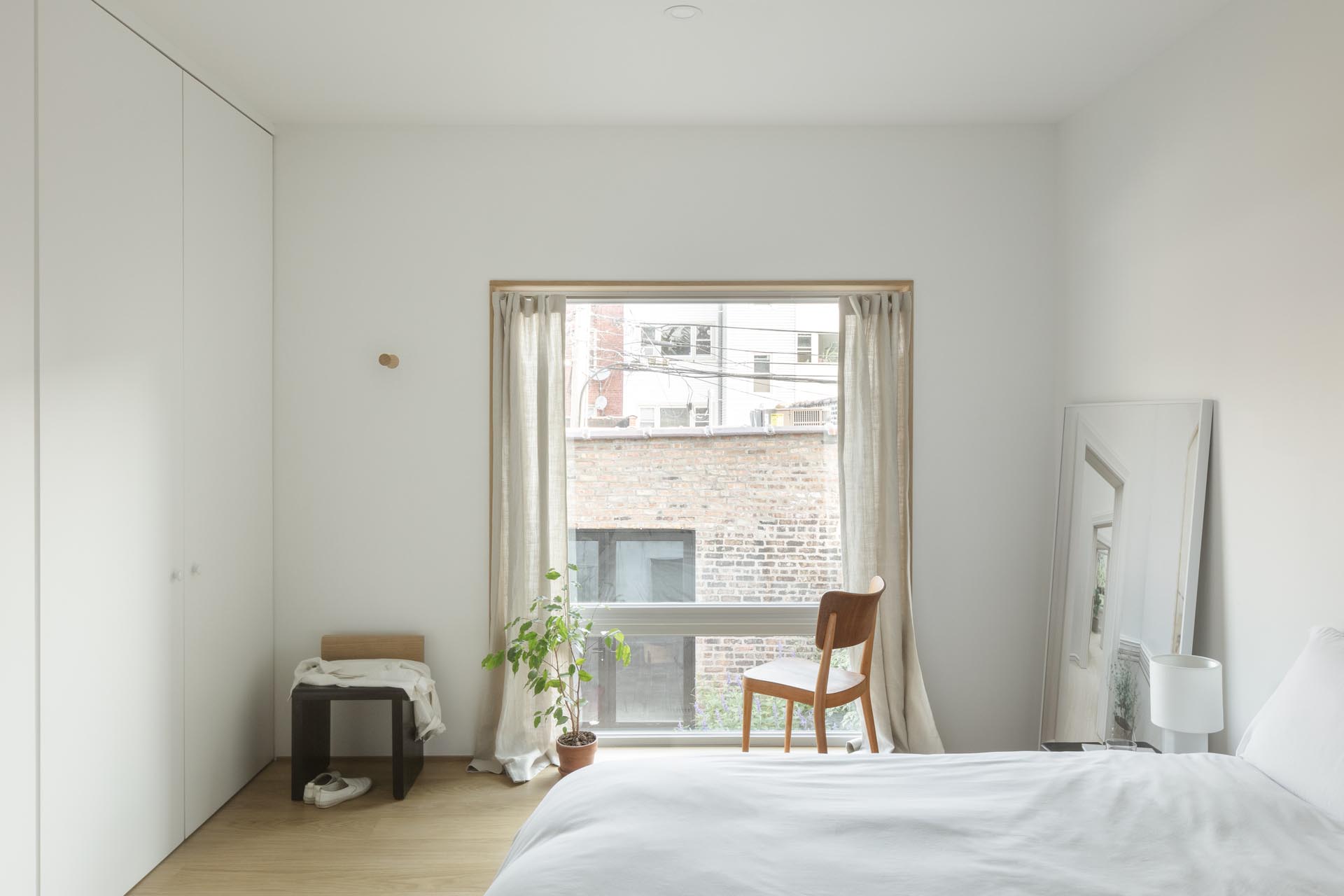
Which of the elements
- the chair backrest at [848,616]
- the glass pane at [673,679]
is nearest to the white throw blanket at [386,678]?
the glass pane at [673,679]

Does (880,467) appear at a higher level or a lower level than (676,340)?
lower

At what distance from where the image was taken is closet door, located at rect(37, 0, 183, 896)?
2279mm

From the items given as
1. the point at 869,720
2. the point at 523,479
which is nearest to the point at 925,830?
the point at 869,720

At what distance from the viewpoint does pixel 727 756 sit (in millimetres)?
2119

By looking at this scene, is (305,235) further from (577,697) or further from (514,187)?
(577,697)

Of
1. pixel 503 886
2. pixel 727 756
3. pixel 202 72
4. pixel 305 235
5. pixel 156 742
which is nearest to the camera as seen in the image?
pixel 503 886

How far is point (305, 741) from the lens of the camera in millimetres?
3260

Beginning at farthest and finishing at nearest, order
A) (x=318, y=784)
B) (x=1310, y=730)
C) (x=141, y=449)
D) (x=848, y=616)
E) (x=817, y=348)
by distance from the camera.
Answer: (x=817, y=348)
(x=318, y=784)
(x=848, y=616)
(x=141, y=449)
(x=1310, y=730)

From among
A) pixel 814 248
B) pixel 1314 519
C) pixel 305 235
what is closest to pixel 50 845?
pixel 305 235

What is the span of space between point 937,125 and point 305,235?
9.47 ft

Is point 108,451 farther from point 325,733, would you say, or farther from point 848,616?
point 848,616

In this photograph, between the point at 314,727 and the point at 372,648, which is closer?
the point at 314,727

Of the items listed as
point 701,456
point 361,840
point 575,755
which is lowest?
point 361,840

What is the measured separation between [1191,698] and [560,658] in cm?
240
